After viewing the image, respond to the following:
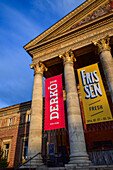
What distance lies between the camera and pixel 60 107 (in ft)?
36.3

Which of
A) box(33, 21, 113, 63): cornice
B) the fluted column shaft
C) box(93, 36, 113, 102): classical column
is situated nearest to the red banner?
the fluted column shaft

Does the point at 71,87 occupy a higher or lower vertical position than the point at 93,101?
higher

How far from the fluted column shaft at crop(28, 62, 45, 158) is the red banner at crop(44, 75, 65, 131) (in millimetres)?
696

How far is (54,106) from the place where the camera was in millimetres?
11359

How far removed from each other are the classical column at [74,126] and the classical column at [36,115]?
9.11 feet

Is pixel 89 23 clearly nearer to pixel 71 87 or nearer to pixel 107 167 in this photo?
pixel 71 87

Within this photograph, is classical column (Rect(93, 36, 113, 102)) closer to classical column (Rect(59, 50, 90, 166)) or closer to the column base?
classical column (Rect(59, 50, 90, 166))

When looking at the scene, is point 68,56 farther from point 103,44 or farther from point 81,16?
point 81,16

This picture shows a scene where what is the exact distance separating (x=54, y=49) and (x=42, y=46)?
64.3 inches

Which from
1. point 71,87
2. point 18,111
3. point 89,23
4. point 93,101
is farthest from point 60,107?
point 18,111

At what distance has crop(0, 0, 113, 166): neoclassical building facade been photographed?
990 centimetres

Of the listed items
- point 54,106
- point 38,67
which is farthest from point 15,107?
point 54,106

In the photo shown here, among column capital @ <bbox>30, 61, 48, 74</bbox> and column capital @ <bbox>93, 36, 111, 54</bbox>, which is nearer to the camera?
column capital @ <bbox>93, 36, 111, 54</bbox>

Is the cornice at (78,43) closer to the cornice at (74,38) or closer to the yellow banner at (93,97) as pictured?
the cornice at (74,38)
